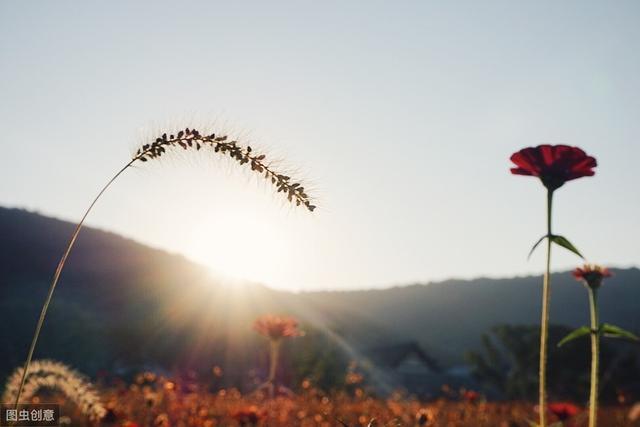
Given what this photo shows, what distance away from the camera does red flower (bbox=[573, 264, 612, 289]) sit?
3.01 m

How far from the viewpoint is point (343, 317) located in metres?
62.0

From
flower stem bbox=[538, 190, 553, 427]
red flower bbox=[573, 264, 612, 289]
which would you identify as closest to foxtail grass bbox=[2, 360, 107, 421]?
flower stem bbox=[538, 190, 553, 427]

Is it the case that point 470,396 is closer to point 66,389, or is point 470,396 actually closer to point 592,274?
point 592,274

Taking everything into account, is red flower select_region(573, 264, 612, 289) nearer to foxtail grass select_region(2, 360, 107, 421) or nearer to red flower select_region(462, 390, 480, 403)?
foxtail grass select_region(2, 360, 107, 421)

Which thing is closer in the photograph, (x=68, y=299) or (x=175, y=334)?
(x=175, y=334)

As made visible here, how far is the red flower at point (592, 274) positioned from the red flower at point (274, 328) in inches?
133

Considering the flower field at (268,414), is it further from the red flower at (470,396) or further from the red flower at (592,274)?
the red flower at (592,274)

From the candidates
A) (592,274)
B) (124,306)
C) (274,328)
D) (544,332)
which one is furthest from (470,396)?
(124,306)

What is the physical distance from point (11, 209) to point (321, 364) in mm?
33386

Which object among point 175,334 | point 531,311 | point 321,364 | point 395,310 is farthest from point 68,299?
point 531,311

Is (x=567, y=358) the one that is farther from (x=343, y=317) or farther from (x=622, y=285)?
(x=622, y=285)

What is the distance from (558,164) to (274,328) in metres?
4.21

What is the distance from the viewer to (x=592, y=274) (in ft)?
10.1

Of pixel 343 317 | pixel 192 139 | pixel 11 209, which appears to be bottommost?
pixel 343 317
